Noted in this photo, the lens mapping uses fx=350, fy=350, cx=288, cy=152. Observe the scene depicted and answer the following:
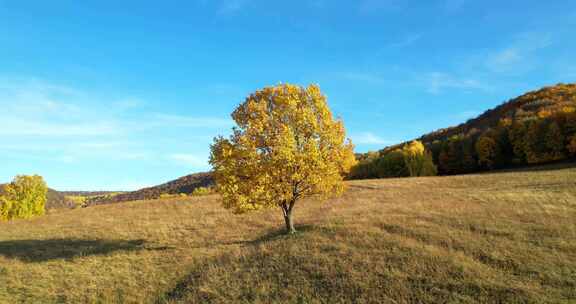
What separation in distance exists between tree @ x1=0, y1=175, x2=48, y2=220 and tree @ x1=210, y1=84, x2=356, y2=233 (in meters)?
67.0

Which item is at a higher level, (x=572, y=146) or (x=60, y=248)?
(x=572, y=146)

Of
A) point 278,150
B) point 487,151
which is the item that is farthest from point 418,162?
point 278,150

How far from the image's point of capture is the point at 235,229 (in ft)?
111

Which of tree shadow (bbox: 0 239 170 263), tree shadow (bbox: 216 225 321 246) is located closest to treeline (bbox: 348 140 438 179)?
tree shadow (bbox: 216 225 321 246)

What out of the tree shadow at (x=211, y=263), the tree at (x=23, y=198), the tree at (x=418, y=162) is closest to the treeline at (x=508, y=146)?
the tree at (x=418, y=162)

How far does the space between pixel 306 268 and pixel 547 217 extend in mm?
19228

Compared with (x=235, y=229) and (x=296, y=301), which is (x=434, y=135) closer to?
(x=235, y=229)

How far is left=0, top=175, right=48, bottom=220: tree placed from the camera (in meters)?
71.4

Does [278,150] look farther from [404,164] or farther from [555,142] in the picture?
[404,164]

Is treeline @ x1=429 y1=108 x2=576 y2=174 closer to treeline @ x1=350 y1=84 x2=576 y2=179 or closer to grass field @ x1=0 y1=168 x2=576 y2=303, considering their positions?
treeline @ x1=350 y1=84 x2=576 y2=179

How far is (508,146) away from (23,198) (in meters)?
112

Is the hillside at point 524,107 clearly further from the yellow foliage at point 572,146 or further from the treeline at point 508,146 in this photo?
the yellow foliage at point 572,146

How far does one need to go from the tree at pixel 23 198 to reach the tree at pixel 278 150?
2637 inches

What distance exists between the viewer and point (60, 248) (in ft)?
99.5
